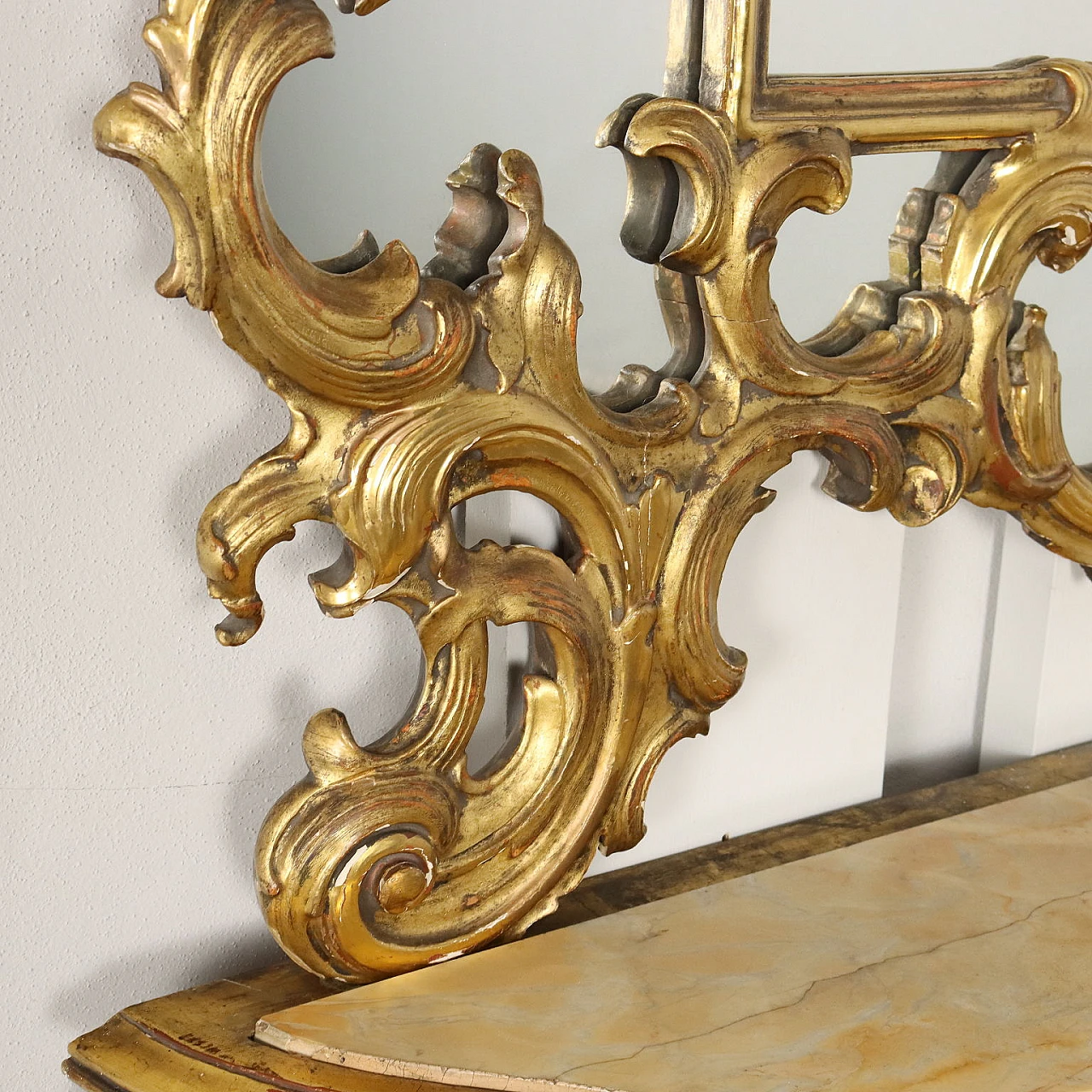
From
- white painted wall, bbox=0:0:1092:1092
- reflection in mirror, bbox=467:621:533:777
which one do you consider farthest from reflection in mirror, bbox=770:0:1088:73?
reflection in mirror, bbox=467:621:533:777

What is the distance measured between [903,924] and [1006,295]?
0.28 m

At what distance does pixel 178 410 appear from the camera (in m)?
0.48

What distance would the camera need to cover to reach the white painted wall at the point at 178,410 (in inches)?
17.5

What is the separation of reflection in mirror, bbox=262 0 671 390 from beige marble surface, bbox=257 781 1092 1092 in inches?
9.6

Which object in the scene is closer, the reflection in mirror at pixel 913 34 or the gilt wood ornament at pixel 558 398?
the gilt wood ornament at pixel 558 398

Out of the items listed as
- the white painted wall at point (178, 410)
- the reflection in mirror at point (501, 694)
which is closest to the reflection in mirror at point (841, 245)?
the white painted wall at point (178, 410)

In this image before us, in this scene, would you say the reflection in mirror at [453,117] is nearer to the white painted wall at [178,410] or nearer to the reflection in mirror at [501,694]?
the white painted wall at [178,410]

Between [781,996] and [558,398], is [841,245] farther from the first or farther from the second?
[781,996]

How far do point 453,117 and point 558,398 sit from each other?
0.11 meters

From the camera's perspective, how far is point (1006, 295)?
611mm

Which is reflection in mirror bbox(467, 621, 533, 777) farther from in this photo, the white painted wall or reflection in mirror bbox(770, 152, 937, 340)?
A: reflection in mirror bbox(770, 152, 937, 340)

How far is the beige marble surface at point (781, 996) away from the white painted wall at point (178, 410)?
85 millimetres

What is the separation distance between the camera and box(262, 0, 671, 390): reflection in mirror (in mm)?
472

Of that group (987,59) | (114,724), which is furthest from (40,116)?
(987,59)
